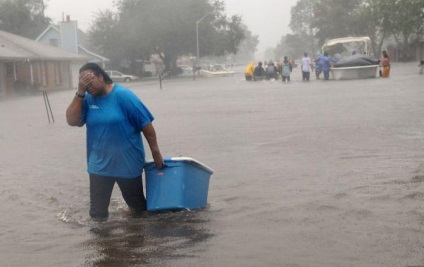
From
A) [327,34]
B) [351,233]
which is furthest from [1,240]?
[327,34]

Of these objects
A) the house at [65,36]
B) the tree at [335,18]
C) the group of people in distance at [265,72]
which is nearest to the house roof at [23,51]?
the house at [65,36]

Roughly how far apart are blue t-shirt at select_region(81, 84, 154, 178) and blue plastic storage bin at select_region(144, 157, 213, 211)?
22cm

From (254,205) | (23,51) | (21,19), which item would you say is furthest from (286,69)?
(21,19)

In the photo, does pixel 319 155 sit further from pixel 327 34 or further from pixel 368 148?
pixel 327 34

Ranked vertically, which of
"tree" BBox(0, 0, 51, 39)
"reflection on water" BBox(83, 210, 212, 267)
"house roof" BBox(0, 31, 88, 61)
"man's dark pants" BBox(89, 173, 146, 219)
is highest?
"tree" BBox(0, 0, 51, 39)

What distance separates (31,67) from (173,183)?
38.1 metres

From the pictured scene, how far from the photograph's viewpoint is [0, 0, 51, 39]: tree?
67938mm

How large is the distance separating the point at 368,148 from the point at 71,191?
182 inches

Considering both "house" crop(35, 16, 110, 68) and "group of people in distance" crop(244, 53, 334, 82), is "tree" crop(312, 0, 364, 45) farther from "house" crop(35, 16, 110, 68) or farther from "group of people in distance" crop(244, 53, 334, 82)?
"group of people in distance" crop(244, 53, 334, 82)

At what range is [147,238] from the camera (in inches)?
213

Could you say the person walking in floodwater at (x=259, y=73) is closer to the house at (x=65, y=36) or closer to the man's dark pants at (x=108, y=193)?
the house at (x=65, y=36)

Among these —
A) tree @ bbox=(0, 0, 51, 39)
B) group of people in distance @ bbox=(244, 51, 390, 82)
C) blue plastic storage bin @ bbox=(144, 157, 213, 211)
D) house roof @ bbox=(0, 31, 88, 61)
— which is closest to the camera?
blue plastic storage bin @ bbox=(144, 157, 213, 211)

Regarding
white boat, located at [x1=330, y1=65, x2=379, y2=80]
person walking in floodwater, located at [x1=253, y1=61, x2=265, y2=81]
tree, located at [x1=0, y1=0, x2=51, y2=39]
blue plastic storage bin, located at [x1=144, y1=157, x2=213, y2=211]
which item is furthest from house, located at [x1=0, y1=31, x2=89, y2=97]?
blue plastic storage bin, located at [x1=144, y1=157, x2=213, y2=211]

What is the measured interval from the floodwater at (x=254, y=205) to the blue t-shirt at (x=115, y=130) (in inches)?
24.6
